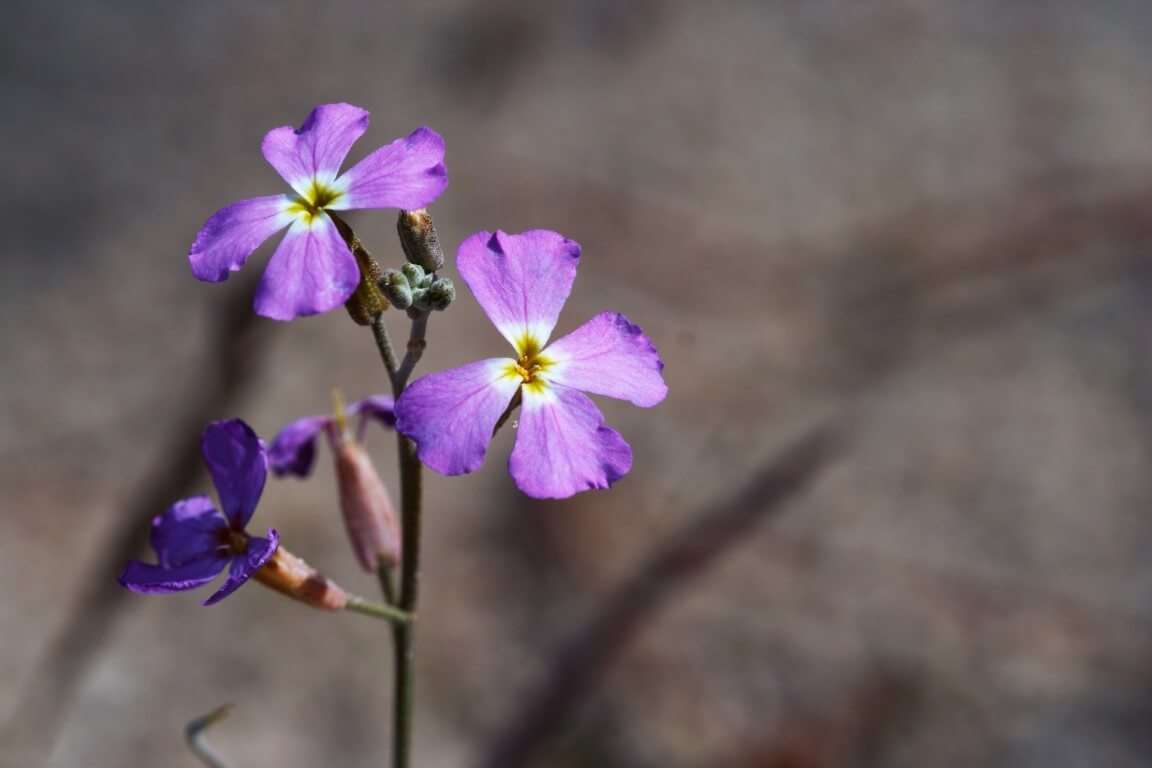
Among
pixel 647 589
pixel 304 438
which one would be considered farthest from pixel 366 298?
pixel 647 589

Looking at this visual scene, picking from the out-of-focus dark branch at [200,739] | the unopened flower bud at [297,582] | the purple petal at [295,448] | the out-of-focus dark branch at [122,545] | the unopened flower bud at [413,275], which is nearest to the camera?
the unopened flower bud at [413,275]

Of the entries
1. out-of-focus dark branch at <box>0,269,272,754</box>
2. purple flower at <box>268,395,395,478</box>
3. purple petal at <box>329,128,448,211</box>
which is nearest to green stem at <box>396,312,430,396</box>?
purple petal at <box>329,128,448,211</box>

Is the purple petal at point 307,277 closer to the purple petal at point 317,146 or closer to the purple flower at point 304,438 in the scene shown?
the purple petal at point 317,146

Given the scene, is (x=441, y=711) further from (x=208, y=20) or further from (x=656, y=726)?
(x=208, y=20)

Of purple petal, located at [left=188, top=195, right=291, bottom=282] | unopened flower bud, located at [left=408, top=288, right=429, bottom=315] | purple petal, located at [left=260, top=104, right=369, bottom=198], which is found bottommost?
unopened flower bud, located at [left=408, top=288, right=429, bottom=315]

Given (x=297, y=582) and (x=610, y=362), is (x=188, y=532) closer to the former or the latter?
(x=297, y=582)

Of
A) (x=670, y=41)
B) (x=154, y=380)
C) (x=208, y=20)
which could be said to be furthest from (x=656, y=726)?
(x=208, y=20)

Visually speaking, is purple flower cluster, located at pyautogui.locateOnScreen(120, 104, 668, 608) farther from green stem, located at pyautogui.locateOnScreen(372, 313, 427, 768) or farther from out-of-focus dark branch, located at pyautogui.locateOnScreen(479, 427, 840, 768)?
out-of-focus dark branch, located at pyautogui.locateOnScreen(479, 427, 840, 768)

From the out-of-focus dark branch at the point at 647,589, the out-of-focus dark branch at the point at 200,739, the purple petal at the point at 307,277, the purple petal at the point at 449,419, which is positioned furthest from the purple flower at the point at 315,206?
the out-of-focus dark branch at the point at 647,589
